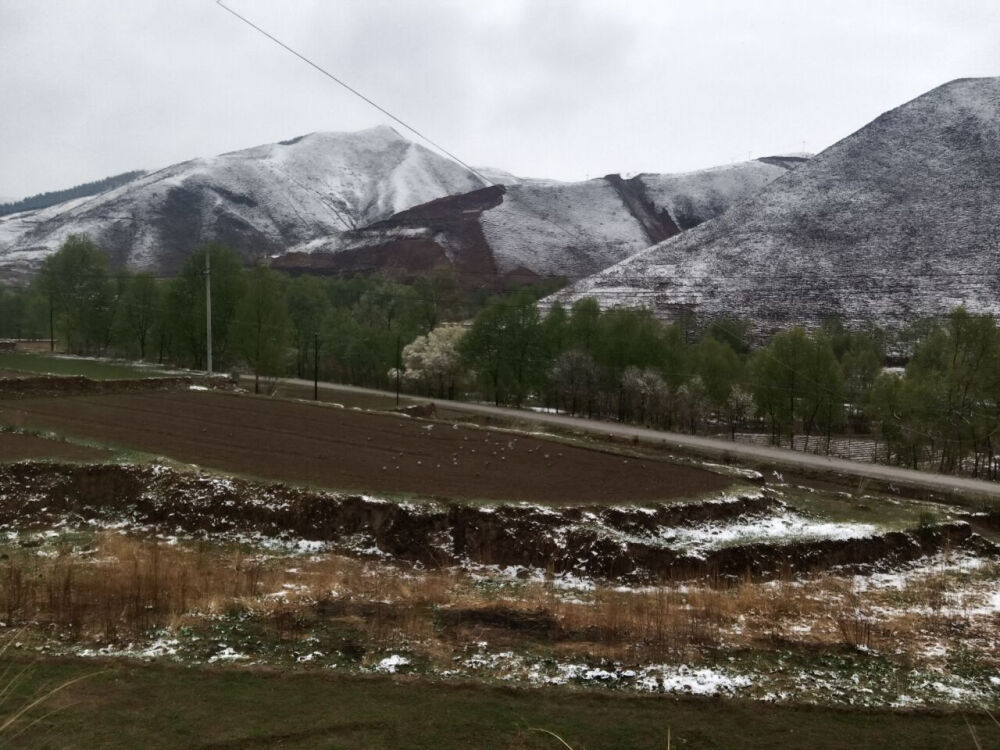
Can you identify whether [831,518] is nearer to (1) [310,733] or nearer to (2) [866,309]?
(1) [310,733]

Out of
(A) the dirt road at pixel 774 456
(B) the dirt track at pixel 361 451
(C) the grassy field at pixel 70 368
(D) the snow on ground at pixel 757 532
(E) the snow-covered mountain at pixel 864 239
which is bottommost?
(A) the dirt road at pixel 774 456

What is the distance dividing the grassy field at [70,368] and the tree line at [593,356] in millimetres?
7639

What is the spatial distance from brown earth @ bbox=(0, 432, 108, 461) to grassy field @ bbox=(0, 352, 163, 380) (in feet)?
80.2

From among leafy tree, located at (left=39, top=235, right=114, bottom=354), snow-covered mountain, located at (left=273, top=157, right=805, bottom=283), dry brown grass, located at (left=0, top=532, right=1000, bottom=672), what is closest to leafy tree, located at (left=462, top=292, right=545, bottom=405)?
leafy tree, located at (left=39, top=235, right=114, bottom=354)

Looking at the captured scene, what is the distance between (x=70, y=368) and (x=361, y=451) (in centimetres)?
3988

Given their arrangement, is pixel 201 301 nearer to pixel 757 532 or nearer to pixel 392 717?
pixel 757 532

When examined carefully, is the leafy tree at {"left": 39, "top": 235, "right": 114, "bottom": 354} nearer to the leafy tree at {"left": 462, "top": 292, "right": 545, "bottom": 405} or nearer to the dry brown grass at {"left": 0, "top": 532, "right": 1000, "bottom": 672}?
the leafy tree at {"left": 462, "top": 292, "right": 545, "bottom": 405}

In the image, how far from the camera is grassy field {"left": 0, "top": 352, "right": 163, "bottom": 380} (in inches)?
1878

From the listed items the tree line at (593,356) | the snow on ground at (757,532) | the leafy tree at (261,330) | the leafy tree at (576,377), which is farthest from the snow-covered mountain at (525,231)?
the snow on ground at (757,532)

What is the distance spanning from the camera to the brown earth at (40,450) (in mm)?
20953

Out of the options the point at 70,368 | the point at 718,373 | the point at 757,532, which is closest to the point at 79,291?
the point at 70,368

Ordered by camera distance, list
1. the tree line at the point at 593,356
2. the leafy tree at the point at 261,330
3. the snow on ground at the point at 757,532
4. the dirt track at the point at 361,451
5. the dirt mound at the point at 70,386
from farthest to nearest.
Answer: the leafy tree at the point at 261,330 → the tree line at the point at 593,356 → the dirt mound at the point at 70,386 → the dirt track at the point at 361,451 → the snow on ground at the point at 757,532

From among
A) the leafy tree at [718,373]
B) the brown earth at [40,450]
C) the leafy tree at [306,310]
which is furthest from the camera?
the leafy tree at [306,310]

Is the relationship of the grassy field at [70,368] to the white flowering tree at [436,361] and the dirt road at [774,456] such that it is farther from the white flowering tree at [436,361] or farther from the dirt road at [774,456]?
the dirt road at [774,456]
